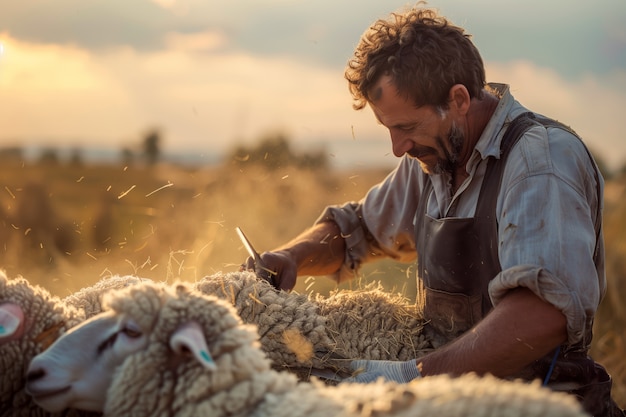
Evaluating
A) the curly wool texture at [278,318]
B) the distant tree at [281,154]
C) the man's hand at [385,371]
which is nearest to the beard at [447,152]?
the curly wool texture at [278,318]

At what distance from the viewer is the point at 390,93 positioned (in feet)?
13.6

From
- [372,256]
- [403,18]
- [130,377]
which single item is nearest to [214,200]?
[372,256]

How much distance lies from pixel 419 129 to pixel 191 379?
2278 mm

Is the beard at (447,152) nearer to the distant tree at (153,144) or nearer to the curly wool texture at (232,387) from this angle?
the curly wool texture at (232,387)

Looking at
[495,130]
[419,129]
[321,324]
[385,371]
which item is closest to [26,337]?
[321,324]

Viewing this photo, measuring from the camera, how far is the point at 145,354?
2.44 metres

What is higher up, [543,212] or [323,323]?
[543,212]

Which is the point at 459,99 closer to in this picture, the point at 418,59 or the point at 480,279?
the point at 418,59

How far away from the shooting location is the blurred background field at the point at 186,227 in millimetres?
7422

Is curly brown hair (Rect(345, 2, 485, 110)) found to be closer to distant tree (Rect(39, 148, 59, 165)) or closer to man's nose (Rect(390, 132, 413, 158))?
man's nose (Rect(390, 132, 413, 158))

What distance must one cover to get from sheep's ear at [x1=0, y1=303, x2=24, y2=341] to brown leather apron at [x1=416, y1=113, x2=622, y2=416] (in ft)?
7.21

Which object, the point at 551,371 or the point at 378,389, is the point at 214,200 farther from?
the point at 378,389

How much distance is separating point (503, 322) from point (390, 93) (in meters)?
1.51

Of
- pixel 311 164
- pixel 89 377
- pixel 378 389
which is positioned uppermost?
pixel 378 389
